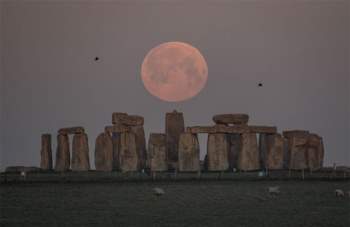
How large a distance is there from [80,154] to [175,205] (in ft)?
28.4

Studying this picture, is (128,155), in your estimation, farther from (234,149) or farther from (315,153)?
(315,153)

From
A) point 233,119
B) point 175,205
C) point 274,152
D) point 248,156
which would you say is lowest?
point 175,205

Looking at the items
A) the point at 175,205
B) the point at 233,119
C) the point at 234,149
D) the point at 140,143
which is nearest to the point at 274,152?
the point at 234,149

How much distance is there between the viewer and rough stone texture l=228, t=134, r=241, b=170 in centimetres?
1958

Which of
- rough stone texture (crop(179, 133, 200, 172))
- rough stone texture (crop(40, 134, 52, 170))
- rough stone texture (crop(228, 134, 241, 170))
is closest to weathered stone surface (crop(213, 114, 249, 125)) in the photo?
rough stone texture (crop(228, 134, 241, 170))

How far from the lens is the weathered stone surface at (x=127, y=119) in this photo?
1994cm

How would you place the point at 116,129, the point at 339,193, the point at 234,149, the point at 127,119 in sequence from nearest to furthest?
the point at 339,193 → the point at 234,149 → the point at 116,129 → the point at 127,119

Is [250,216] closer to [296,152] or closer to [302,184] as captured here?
[302,184]

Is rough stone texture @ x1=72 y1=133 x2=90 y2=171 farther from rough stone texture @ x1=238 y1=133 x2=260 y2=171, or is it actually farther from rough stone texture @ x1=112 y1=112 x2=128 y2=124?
rough stone texture @ x1=238 y1=133 x2=260 y2=171

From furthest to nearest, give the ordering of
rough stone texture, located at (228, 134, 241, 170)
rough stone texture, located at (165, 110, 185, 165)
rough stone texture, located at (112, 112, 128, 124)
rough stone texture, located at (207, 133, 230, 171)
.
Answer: rough stone texture, located at (165, 110, 185, 165) < rough stone texture, located at (112, 112, 128, 124) < rough stone texture, located at (228, 134, 241, 170) < rough stone texture, located at (207, 133, 230, 171)

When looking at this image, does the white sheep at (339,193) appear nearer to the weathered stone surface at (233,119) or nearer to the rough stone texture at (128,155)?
the weathered stone surface at (233,119)

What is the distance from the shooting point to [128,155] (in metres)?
19.2

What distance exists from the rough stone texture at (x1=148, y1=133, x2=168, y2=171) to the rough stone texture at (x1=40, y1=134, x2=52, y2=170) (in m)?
3.73

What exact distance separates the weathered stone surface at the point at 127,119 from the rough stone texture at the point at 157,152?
1218mm
